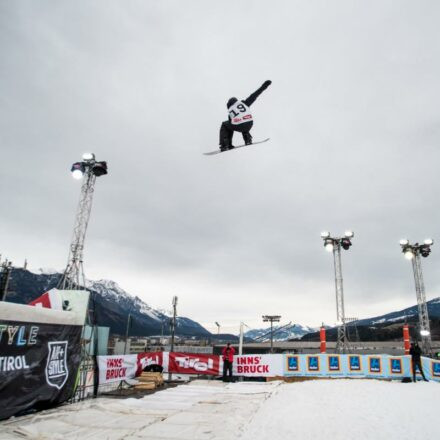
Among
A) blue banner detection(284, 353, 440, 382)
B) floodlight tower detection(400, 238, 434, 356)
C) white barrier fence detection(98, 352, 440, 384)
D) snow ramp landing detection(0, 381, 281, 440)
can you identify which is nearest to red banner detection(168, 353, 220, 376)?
white barrier fence detection(98, 352, 440, 384)

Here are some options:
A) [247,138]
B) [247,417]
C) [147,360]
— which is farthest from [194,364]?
[247,138]

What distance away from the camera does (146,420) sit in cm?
859

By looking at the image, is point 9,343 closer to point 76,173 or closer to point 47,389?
point 47,389

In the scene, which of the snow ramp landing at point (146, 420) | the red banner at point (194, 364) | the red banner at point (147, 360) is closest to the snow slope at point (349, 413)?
the snow ramp landing at point (146, 420)

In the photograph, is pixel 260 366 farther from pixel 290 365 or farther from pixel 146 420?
pixel 146 420

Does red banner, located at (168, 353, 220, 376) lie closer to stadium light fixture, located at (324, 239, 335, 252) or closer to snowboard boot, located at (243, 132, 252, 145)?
stadium light fixture, located at (324, 239, 335, 252)

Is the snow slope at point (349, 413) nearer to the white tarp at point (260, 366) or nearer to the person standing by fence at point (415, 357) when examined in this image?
the person standing by fence at point (415, 357)

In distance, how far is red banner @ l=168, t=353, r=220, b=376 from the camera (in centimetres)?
1888

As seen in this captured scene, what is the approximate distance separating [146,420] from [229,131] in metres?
7.34

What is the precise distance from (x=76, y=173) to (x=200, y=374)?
39.4ft

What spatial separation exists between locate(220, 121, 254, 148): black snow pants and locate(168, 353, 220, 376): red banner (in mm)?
13454

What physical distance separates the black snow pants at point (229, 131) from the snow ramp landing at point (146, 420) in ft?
21.5

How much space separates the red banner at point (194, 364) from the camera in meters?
18.9

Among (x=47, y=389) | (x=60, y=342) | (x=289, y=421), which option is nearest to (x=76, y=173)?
(x=60, y=342)
